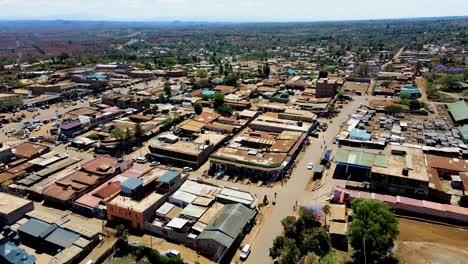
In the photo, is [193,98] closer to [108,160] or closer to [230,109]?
[230,109]

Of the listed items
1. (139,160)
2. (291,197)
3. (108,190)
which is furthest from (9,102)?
(291,197)

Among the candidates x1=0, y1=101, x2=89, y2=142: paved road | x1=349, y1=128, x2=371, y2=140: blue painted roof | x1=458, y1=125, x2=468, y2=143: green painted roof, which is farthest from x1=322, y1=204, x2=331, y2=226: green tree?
x1=0, y1=101, x2=89, y2=142: paved road

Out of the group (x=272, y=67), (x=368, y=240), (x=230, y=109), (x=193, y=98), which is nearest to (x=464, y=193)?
(x=368, y=240)

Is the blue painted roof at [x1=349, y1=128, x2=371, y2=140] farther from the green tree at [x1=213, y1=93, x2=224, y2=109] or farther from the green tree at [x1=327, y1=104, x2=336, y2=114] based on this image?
the green tree at [x1=213, y1=93, x2=224, y2=109]

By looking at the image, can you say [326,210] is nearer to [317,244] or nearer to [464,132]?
[317,244]

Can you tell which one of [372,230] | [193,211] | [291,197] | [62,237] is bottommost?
[291,197]

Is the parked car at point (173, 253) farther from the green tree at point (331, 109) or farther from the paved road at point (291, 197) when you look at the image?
the green tree at point (331, 109)
